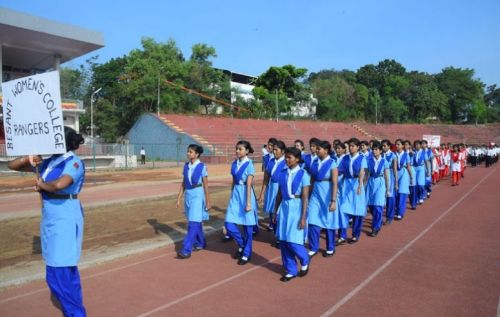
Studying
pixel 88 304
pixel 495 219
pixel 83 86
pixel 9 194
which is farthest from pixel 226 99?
pixel 88 304

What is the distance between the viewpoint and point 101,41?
3216cm

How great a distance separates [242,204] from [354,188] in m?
2.38

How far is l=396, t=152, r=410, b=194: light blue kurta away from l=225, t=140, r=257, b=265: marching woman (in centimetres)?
493

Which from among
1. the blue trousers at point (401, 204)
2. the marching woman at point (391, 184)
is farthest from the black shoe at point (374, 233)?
the blue trousers at point (401, 204)

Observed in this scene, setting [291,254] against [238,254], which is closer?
[291,254]

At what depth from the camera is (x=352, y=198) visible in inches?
315

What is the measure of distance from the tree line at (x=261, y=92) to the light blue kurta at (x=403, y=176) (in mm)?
31767

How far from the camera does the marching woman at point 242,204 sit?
666 centimetres

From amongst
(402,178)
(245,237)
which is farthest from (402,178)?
(245,237)

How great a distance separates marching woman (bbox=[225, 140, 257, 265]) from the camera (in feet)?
21.9

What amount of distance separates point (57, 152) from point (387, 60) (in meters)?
83.2

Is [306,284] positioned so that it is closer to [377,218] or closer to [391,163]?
[377,218]

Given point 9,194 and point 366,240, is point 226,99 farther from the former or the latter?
point 366,240

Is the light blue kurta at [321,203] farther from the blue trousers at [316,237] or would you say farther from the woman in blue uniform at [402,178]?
the woman in blue uniform at [402,178]
